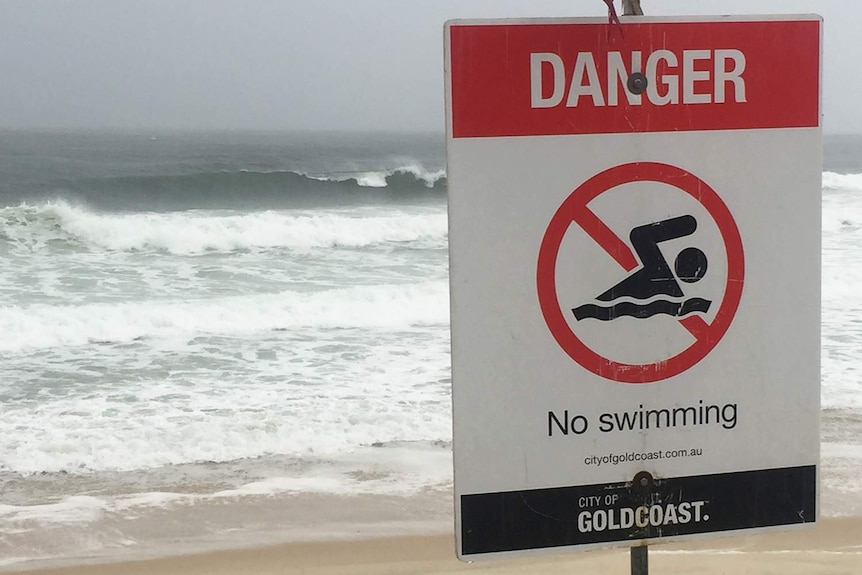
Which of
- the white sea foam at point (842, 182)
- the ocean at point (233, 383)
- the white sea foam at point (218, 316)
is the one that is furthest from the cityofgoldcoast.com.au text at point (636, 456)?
the white sea foam at point (842, 182)

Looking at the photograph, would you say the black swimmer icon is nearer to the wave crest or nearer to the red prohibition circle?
the red prohibition circle

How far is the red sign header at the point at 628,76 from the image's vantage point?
1.13 meters

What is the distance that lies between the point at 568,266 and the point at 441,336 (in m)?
7.18

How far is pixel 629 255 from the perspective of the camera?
1.16m

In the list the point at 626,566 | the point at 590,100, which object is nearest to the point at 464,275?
the point at 590,100

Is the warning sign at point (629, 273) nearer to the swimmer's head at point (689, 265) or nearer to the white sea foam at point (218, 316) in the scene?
the swimmer's head at point (689, 265)

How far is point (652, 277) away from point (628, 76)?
9.3 inches

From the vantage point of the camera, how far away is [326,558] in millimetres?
3930

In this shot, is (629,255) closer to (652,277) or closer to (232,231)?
(652,277)

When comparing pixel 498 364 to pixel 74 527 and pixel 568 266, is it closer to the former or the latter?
pixel 568 266

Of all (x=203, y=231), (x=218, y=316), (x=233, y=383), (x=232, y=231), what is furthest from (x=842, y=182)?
(x=233, y=383)

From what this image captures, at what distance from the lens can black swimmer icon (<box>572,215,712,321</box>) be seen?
3.80 feet

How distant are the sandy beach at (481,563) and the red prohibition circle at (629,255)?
200 cm

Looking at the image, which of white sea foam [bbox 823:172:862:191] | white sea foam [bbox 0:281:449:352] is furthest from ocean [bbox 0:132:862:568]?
white sea foam [bbox 823:172:862:191]
